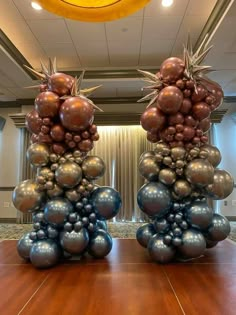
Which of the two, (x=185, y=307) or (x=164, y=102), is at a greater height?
(x=164, y=102)

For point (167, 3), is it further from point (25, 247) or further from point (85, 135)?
point (25, 247)

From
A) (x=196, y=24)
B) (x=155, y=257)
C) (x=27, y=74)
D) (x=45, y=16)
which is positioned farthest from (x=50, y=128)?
(x=27, y=74)

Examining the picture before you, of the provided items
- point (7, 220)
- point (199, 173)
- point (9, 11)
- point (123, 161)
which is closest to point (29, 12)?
point (9, 11)

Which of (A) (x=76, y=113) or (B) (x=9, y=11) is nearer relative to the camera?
(A) (x=76, y=113)

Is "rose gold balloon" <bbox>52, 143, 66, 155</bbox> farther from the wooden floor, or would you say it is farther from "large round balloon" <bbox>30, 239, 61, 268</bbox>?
the wooden floor

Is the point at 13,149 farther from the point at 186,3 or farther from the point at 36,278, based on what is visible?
the point at 36,278

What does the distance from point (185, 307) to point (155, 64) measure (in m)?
4.78

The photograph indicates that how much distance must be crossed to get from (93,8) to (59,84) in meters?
0.45

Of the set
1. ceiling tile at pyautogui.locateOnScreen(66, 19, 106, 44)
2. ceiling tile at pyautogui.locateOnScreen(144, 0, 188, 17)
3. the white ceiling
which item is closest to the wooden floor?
the white ceiling

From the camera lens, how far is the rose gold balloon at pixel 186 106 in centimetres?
152

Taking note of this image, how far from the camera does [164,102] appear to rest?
4.86 ft

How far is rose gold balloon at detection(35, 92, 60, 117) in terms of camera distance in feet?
5.03

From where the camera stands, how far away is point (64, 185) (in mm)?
1504

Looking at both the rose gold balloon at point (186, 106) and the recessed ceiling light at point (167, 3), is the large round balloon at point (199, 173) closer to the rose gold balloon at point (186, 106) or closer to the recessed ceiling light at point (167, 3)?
the rose gold balloon at point (186, 106)
